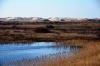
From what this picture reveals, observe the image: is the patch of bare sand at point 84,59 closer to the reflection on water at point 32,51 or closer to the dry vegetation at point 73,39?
the dry vegetation at point 73,39

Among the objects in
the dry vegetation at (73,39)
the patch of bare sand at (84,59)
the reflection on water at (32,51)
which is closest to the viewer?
the patch of bare sand at (84,59)

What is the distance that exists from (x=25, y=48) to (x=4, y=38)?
229 centimetres

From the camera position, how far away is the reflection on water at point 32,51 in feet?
31.6

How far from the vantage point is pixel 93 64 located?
8562 mm

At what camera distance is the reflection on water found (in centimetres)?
963

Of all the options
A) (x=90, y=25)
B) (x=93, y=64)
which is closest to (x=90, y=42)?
(x=93, y=64)

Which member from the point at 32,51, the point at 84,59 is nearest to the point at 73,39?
the point at 32,51

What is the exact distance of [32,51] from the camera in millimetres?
11195

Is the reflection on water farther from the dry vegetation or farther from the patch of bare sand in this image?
the dry vegetation

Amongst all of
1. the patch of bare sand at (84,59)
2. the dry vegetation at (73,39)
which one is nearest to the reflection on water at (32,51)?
the patch of bare sand at (84,59)

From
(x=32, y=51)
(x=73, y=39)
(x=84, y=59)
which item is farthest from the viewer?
(x=73, y=39)

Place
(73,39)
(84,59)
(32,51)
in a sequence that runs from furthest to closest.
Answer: (73,39)
(32,51)
(84,59)

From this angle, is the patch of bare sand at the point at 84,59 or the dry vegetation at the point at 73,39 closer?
the patch of bare sand at the point at 84,59

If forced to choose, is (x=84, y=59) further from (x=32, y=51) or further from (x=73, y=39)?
(x=73, y=39)
